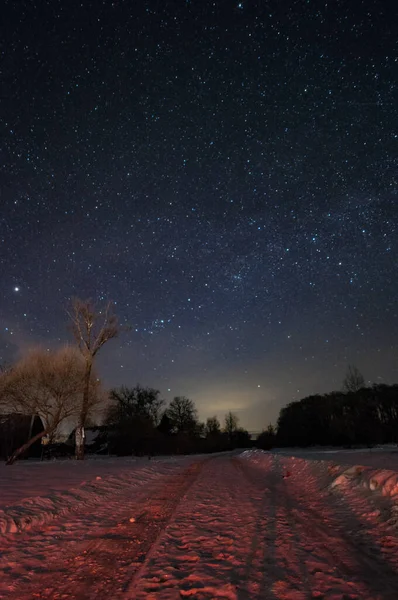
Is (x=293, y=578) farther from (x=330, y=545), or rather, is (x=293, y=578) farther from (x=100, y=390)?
Answer: (x=100, y=390)

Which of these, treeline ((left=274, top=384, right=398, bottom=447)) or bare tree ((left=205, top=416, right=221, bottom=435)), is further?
bare tree ((left=205, top=416, right=221, bottom=435))

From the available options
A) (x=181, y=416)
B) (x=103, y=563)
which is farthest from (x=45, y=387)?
(x=181, y=416)

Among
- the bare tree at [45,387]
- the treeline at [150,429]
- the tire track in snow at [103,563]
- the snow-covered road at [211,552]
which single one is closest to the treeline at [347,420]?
the treeline at [150,429]

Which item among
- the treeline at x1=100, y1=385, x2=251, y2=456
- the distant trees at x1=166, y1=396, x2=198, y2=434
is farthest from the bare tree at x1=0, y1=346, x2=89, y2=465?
the distant trees at x1=166, y1=396, x2=198, y2=434

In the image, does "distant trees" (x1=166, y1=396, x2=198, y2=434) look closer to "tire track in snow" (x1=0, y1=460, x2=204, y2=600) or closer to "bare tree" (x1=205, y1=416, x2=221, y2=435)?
"bare tree" (x1=205, y1=416, x2=221, y2=435)

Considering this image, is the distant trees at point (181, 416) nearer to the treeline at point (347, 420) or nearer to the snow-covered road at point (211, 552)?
the treeline at point (347, 420)

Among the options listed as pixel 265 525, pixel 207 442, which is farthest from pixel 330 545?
pixel 207 442

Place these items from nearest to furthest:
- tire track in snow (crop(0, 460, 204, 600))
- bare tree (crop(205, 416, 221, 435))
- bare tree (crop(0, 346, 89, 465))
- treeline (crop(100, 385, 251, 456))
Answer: tire track in snow (crop(0, 460, 204, 600)) < bare tree (crop(0, 346, 89, 465)) < treeline (crop(100, 385, 251, 456)) < bare tree (crop(205, 416, 221, 435))

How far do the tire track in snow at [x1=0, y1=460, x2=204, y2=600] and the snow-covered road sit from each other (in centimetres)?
1

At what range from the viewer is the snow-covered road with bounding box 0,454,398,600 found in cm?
335

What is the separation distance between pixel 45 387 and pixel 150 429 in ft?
95.7

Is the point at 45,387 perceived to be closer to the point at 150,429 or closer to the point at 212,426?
the point at 150,429

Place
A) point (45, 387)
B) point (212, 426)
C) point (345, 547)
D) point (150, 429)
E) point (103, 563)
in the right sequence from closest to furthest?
1. point (103, 563)
2. point (345, 547)
3. point (45, 387)
4. point (150, 429)
5. point (212, 426)

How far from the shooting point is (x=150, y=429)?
161 ft
